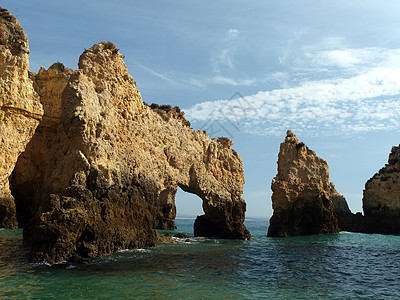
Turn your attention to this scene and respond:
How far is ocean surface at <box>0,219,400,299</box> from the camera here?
12.2m

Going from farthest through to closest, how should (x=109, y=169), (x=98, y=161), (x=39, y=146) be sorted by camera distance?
(x=39, y=146) → (x=109, y=169) → (x=98, y=161)

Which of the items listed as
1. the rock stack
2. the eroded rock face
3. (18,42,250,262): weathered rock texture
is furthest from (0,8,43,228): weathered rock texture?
the eroded rock face

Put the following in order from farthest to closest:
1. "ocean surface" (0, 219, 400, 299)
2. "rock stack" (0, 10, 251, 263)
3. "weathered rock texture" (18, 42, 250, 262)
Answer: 1. "rock stack" (0, 10, 251, 263)
2. "weathered rock texture" (18, 42, 250, 262)
3. "ocean surface" (0, 219, 400, 299)

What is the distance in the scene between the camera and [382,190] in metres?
54.5

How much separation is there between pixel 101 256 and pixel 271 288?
8988 millimetres

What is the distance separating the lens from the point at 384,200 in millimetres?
54031

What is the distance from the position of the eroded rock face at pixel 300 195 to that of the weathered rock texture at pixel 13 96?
28.4 m

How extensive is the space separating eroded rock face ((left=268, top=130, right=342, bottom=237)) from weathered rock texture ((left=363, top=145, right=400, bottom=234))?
1225 centimetres

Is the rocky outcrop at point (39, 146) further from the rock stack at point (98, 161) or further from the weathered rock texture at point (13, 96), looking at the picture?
the weathered rock texture at point (13, 96)

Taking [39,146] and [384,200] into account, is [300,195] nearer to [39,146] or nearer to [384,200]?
A: [384,200]

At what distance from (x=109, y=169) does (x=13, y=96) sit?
923 cm

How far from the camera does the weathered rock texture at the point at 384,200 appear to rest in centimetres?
5284

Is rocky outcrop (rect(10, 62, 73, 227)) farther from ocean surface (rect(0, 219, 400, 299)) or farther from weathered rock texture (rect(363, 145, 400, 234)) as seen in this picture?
weathered rock texture (rect(363, 145, 400, 234))

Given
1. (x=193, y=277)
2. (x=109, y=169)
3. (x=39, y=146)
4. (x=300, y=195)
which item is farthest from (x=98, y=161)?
(x=300, y=195)
